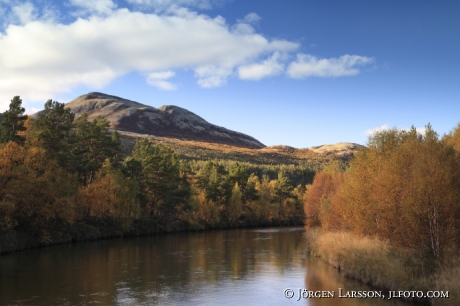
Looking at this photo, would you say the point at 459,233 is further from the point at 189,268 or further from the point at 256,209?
the point at 256,209

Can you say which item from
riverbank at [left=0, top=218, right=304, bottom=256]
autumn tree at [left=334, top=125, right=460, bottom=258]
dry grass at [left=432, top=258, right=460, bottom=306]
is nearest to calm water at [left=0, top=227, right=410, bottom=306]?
riverbank at [left=0, top=218, right=304, bottom=256]

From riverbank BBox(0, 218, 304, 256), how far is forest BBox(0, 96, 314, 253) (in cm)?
15

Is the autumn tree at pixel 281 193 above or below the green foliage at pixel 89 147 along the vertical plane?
below

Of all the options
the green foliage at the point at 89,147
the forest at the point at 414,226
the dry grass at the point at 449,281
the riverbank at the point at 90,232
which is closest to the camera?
the dry grass at the point at 449,281

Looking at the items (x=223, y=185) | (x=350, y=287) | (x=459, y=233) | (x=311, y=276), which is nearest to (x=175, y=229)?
(x=223, y=185)

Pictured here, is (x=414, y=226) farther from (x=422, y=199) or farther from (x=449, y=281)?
(x=449, y=281)

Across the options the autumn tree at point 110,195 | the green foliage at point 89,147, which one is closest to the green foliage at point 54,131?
the green foliage at point 89,147

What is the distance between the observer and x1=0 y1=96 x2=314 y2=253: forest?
161 ft

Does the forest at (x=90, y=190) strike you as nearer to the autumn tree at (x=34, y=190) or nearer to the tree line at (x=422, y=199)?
the autumn tree at (x=34, y=190)

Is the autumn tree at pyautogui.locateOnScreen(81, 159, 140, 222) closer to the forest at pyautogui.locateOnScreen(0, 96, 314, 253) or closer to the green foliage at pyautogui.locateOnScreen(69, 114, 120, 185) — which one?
the forest at pyautogui.locateOnScreen(0, 96, 314, 253)

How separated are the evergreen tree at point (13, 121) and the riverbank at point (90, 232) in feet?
41.2

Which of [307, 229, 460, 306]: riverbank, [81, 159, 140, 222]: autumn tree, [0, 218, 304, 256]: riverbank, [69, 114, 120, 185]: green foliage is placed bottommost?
[0, 218, 304, 256]: riverbank

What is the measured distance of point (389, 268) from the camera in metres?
27.5

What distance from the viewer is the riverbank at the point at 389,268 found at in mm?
21820
